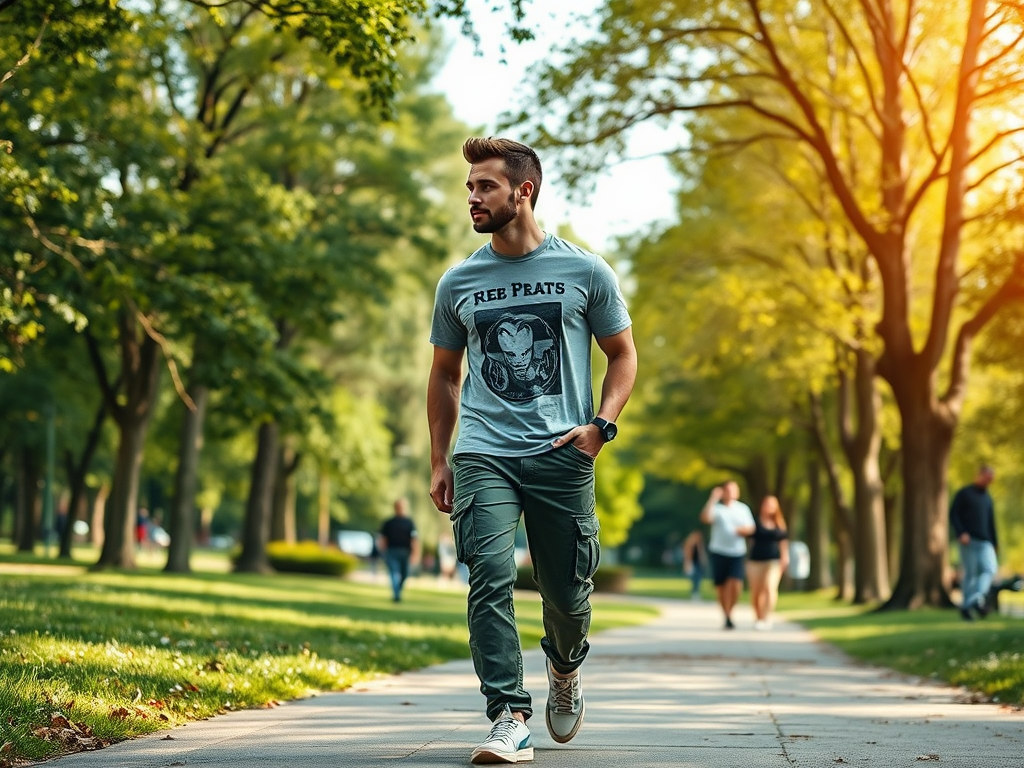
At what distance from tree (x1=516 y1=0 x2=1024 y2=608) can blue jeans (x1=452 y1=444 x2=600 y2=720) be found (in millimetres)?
13202

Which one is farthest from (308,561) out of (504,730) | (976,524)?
(504,730)

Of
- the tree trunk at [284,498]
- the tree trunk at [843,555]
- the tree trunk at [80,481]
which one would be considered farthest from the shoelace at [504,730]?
the tree trunk at [284,498]

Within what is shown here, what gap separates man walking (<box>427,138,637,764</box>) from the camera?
527 centimetres

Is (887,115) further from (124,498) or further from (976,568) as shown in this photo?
(124,498)

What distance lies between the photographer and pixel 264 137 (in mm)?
29969

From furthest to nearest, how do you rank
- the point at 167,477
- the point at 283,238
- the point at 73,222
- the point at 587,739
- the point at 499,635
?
the point at 167,477 → the point at 283,238 → the point at 73,222 → the point at 587,739 → the point at 499,635

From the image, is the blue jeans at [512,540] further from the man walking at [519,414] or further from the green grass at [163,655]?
the green grass at [163,655]

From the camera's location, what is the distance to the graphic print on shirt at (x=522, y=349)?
17.6 ft

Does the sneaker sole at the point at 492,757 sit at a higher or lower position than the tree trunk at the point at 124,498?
lower

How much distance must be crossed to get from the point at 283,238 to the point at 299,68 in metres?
8.45

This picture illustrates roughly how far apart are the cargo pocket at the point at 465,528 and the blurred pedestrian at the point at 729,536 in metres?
13.5

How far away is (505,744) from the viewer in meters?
5.13

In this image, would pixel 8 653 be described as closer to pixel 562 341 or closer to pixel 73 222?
pixel 562 341

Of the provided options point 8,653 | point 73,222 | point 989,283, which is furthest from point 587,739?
point 989,283
